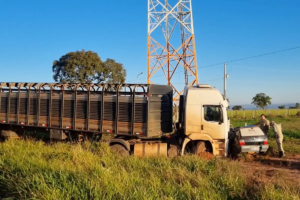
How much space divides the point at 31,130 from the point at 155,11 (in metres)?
13.9

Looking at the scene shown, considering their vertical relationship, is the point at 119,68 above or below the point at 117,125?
above

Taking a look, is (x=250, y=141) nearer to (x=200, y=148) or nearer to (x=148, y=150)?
(x=200, y=148)

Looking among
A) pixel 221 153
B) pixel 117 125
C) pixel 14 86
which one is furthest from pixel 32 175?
pixel 14 86

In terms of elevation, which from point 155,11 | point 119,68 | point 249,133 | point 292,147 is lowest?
point 292,147

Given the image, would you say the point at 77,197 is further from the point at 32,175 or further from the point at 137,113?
the point at 137,113

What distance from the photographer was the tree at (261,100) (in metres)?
55.3

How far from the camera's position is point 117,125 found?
33.7 ft

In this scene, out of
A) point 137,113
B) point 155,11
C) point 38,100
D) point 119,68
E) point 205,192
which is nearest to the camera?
point 205,192

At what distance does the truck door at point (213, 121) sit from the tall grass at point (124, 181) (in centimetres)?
225

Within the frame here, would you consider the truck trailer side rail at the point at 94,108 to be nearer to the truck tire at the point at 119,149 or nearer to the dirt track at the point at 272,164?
the truck tire at the point at 119,149

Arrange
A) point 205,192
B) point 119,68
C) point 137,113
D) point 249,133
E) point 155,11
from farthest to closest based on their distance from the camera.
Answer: point 119,68, point 155,11, point 249,133, point 137,113, point 205,192

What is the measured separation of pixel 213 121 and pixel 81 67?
2183cm

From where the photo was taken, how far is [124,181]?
575 centimetres

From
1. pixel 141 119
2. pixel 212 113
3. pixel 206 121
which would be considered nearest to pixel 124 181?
Result: pixel 141 119
